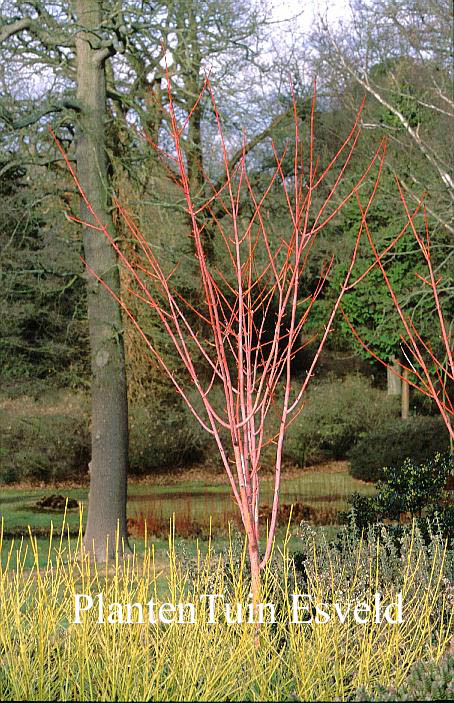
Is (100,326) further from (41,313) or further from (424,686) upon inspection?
(41,313)

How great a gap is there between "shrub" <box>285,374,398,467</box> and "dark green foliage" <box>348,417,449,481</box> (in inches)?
54.2

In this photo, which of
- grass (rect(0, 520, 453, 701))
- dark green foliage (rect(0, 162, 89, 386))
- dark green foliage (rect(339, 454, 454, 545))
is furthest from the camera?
dark green foliage (rect(0, 162, 89, 386))

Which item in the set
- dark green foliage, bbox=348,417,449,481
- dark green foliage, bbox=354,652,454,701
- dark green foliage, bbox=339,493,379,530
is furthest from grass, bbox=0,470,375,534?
dark green foliage, bbox=354,652,454,701

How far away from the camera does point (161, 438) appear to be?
49.7 feet

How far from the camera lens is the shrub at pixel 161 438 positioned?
15.0 metres

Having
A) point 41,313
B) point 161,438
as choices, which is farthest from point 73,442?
point 41,313

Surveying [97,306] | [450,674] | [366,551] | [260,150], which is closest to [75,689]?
[450,674]

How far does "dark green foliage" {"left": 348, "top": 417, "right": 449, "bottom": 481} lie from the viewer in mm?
13914

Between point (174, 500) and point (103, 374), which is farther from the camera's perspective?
point (174, 500)

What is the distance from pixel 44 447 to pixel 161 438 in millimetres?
2015

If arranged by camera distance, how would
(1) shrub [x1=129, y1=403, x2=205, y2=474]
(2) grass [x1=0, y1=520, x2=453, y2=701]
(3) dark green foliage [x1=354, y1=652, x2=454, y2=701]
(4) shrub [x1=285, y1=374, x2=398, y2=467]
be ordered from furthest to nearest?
1. (4) shrub [x1=285, y1=374, x2=398, y2=467]
2. (1) shrub [x1=129, y1=403, x2=205, y2=474]
3. (2) grass [x1=0, y1=520, x2=453, y2=701]
4. (3) dark green foliage [x1=354, y1=652, x2=454, y2=701]

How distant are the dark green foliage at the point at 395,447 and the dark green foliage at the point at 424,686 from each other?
34.1 feet

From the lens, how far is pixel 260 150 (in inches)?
641

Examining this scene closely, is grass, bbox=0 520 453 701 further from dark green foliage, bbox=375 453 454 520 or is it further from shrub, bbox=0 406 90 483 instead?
shrub, bbox=0 406 90 483
